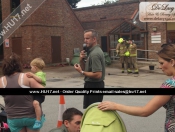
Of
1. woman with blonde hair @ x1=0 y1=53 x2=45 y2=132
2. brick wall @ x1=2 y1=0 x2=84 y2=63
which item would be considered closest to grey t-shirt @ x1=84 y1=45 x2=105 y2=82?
woman with blonde hair @ x1=0 y1=53 x2=45 y2=132

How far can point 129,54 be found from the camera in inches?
476

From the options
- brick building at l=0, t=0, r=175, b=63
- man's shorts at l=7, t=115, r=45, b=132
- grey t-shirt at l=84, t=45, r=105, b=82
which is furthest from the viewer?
brick building at l=0, t=0, r=175, b=63

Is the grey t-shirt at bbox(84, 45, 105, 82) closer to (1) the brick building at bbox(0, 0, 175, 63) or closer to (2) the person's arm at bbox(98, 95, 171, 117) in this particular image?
(2) the person's arm at bbox(98, 95, 171, 117)

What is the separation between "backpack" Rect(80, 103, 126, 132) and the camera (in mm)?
1629

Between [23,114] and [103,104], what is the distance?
3.90 feet

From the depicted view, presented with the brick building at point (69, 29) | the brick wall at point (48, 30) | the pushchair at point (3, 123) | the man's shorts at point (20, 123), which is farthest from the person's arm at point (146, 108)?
the brick wall at point (48, 30)

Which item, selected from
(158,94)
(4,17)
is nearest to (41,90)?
(158,94)

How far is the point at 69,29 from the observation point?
19.5 metres

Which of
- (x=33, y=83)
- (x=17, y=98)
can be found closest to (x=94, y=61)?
(x=33, y=83)

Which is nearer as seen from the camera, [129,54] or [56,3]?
[129,54]

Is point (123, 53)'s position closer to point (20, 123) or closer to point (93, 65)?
point (93, 65)

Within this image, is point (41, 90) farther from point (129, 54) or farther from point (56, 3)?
point (56, 3)

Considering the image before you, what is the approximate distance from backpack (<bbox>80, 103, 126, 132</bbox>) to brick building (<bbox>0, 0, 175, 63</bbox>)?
12.9 metres

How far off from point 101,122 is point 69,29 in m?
18.1
